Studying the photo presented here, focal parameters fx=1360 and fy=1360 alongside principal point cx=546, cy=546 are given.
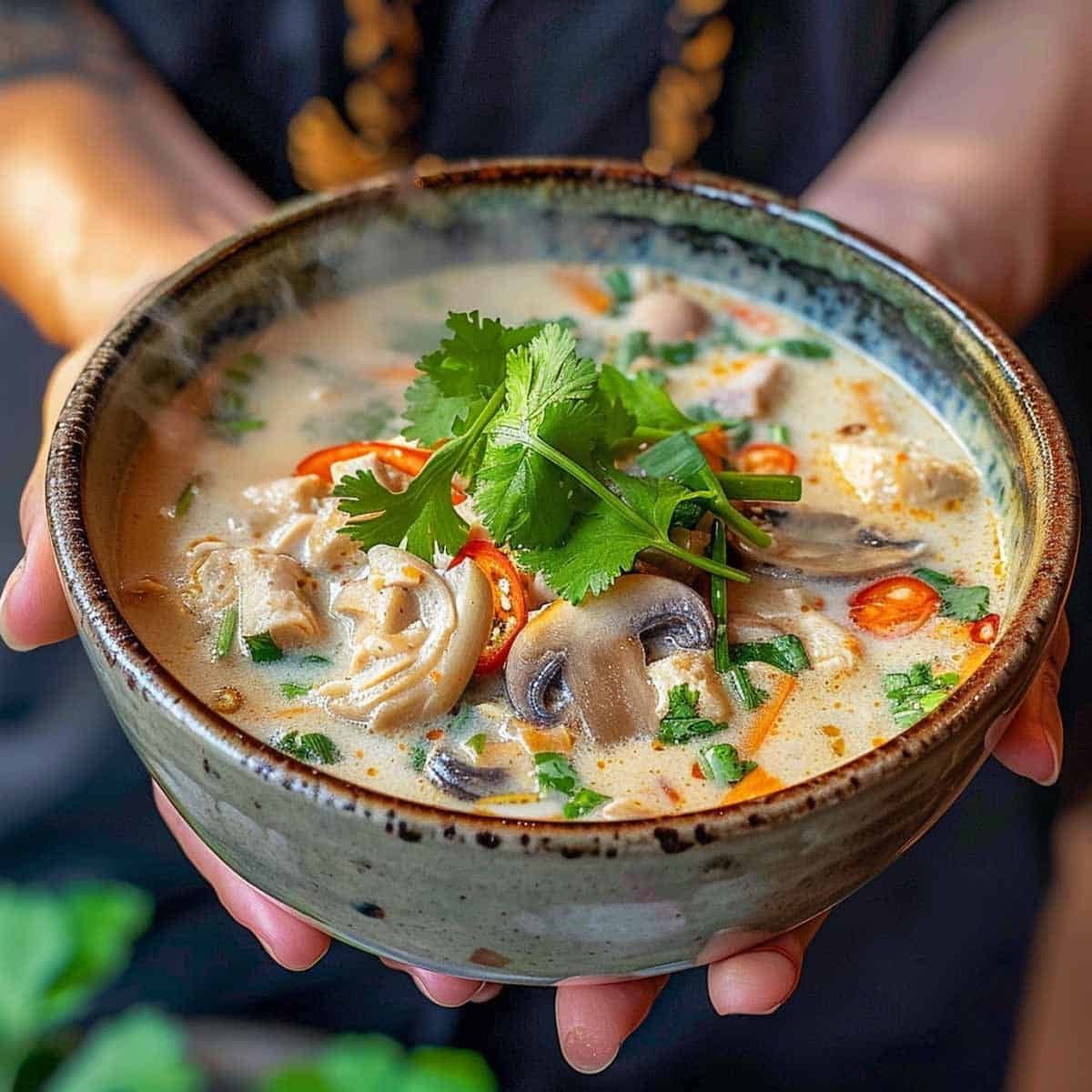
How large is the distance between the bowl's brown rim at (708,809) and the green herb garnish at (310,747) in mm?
140

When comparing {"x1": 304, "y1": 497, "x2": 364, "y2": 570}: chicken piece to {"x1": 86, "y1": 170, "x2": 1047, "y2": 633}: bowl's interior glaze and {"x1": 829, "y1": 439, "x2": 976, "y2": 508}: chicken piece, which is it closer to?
{"x1": 86, "y1": 170, "x2": 1047, "y2": 633}: bowl's interior glaze

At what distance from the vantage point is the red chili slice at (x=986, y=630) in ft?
4.04

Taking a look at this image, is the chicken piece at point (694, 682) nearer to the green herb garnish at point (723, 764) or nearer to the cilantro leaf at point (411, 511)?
the green herb garnish at point (723, 764)

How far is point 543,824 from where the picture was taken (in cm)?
90

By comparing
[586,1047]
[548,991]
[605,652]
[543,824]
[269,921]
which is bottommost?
[548,991]

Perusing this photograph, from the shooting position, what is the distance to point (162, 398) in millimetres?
1426

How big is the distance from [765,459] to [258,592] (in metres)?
0.56

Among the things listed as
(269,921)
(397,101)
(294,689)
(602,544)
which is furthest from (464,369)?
(397,101)

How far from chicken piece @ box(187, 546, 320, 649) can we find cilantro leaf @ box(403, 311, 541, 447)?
0.64 feet

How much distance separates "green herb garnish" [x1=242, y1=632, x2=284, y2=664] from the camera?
1174 millimetres

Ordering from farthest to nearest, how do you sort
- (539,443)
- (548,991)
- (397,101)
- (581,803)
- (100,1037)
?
1. (397,101)
2. (100,1037)
3. (548,991)
4. (539,443)
5. (581,803)

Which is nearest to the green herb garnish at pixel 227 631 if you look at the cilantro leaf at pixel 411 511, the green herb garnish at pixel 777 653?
the cilantro leaf at pixel 411 511

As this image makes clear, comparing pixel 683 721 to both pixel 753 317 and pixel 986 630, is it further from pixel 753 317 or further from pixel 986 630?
pixel 753 317

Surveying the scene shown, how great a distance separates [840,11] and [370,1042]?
5.33 ft
